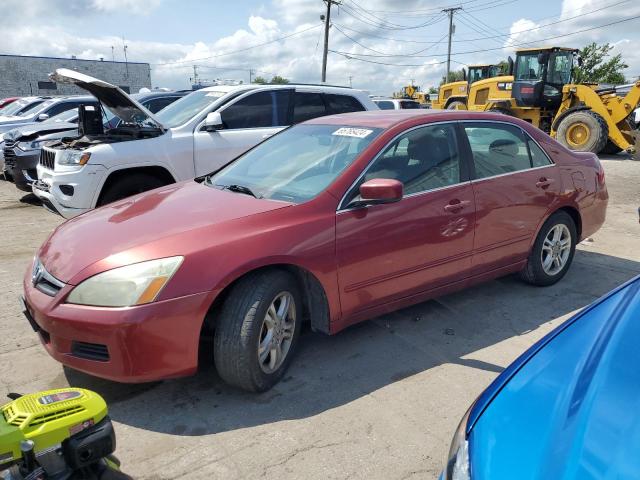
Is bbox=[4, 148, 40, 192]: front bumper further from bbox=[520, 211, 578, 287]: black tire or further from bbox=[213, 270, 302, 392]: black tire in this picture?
bbox=[520, 211, 578, 287]: black tire

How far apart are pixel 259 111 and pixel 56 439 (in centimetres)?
564

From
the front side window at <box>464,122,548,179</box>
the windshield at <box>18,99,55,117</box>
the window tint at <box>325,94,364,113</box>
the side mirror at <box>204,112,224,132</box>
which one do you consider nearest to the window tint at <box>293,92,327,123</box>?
the window tint at <box>325,94,364,113</box>

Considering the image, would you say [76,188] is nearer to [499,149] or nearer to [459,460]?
[499,149]

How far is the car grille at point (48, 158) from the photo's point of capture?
5.99 meters

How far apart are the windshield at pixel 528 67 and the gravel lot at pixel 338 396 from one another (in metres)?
13.2

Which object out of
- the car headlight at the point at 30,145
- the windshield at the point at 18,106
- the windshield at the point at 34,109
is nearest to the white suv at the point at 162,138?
the car headlight at the point at 30,145

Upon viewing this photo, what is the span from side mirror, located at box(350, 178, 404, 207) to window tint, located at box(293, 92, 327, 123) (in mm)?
4113

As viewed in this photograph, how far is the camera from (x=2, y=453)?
1588 mm

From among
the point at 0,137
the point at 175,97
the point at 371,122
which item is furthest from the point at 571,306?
the point at 0,137

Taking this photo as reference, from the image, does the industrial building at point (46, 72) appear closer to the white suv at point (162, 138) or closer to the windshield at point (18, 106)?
the windshield at point (18, 106)

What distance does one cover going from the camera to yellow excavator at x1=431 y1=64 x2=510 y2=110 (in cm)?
2223

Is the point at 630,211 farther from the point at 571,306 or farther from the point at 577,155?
the point at 571,306

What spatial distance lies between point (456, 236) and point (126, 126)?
14.7ft

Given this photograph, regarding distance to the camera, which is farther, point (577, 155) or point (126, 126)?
point (126, 126)
